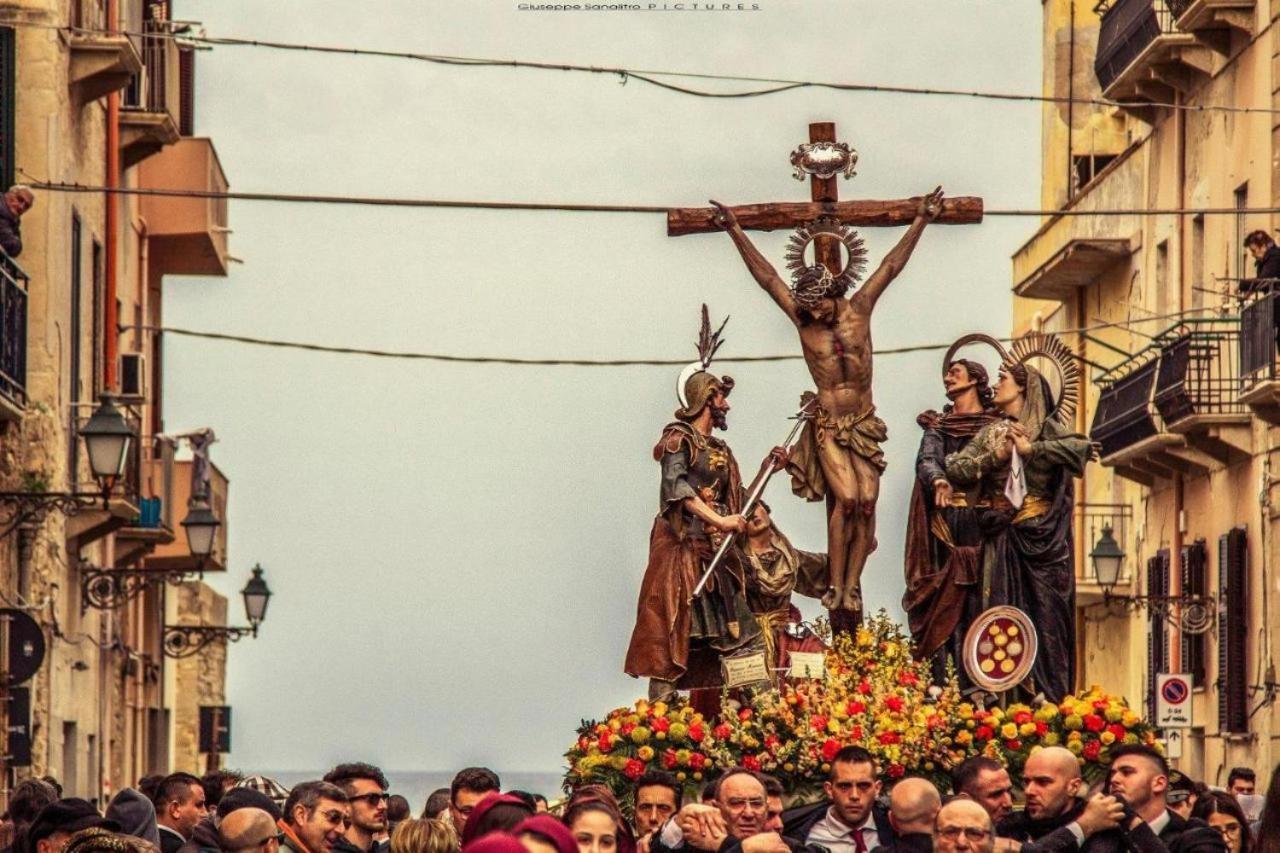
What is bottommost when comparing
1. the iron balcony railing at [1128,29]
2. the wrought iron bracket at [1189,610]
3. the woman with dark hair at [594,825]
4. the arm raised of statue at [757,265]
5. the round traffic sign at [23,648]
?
the woman with dark hair at [594,825]

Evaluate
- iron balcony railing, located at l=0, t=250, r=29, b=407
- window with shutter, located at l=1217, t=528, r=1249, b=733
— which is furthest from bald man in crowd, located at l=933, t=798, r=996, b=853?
window with shutter, located at l=1217, t=528, r=1249, b=733

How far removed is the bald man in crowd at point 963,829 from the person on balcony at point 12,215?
1356 cm

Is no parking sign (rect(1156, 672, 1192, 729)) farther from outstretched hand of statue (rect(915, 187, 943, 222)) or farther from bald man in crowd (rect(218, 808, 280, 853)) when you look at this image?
bald man in crowd (rect(218, 808, 280, 853))

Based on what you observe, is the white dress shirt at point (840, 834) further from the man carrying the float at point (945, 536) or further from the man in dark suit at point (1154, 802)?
the man carrying the float at point (945, 536)

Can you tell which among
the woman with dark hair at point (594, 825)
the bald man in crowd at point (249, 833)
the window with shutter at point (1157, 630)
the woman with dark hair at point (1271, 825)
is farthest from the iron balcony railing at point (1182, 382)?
the woman with dark hair at point (1271, 825)

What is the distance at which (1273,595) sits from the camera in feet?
113

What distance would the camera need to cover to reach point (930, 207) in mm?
21625

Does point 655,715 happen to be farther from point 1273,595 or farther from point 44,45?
point 1273,595

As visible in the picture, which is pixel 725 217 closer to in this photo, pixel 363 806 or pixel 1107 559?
pixel 363 806

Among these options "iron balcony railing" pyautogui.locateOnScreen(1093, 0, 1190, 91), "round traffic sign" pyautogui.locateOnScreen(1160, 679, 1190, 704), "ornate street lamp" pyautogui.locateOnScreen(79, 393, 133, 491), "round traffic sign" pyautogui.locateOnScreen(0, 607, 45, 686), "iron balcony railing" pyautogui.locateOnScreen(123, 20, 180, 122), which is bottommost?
"round traffic sign" pyautogui.locateOnScreen(1160, 679, 1190, 704)

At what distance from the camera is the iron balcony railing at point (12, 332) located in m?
27.8

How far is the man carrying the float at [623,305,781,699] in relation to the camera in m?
20.8

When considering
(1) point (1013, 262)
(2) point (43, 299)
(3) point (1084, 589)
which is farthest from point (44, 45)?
(1) point (1013, 262)

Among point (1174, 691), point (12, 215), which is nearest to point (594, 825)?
point (12, 215)
